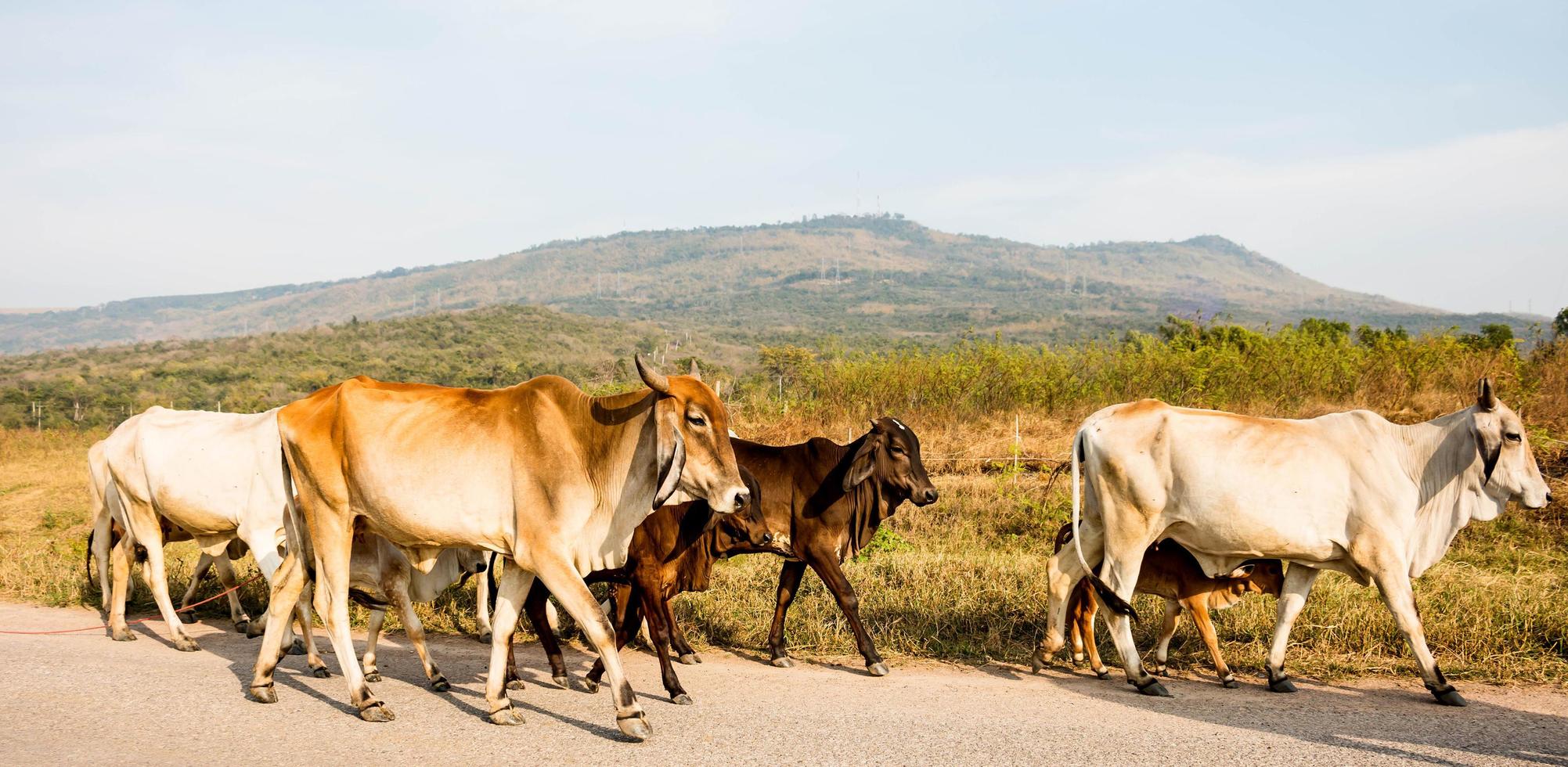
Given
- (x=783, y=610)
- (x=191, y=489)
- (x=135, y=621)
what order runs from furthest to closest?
(x=135, y=621) → (x=191, y=489) → (x=783, y=610)

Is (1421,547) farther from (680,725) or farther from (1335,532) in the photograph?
(680,725)

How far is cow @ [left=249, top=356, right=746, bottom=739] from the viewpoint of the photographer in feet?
21.4

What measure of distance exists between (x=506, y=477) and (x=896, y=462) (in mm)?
3334

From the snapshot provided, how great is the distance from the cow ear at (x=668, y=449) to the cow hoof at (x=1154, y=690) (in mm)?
3362

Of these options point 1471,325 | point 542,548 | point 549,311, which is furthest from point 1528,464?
point 1471,325

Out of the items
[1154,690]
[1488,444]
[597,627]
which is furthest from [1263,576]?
[597,627]

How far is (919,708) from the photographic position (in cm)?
680

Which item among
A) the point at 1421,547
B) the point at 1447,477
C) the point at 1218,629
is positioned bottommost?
the point at 1218,629

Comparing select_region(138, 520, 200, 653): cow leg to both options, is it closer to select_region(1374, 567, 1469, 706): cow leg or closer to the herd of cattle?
the herd of cattle

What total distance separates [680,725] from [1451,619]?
5.84 meters

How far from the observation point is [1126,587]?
7.82 metres

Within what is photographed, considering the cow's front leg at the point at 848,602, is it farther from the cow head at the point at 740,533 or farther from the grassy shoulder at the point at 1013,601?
the grassy shoulder at the point at 1013,601

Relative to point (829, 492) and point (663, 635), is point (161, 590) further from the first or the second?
point (829, 492)

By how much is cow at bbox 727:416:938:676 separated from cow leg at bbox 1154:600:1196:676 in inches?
73.8
